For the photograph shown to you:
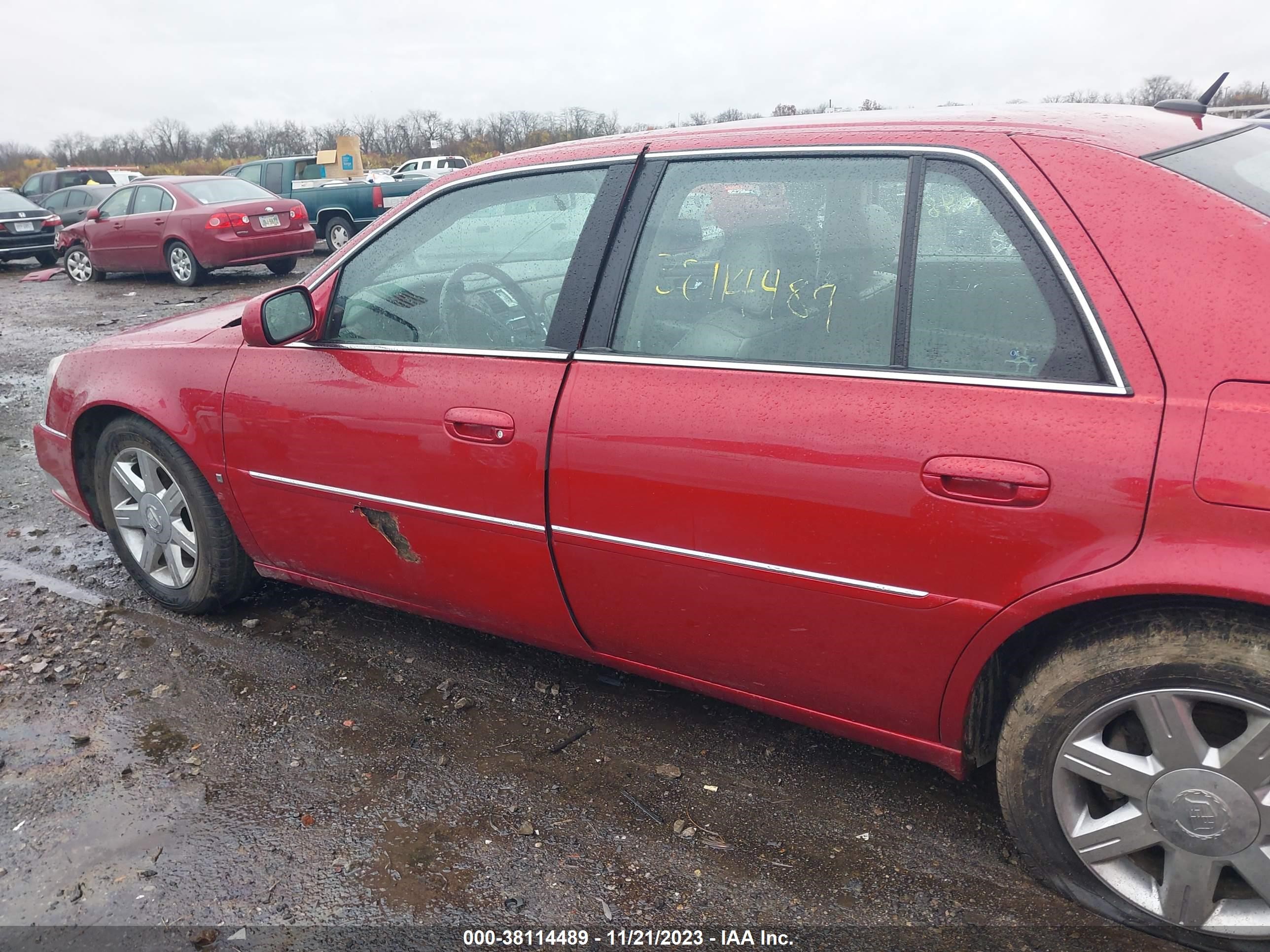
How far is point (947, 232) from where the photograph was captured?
2016mm

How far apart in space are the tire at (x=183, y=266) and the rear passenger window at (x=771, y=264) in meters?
11.8

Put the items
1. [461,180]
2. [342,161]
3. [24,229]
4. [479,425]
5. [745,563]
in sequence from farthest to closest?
[342,161] < [24,229] < [461,180] < [479,425] < [745,563]

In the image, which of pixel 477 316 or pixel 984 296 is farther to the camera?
pixel 477 316

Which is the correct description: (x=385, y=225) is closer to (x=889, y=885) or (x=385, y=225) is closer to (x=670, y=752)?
(x=670, y=752)

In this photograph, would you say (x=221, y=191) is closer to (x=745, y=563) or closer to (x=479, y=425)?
(x=479, y=425)

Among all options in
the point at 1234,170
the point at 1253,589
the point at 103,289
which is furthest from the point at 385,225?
the point at 103,289

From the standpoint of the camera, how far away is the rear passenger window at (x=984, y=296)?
6.13ft

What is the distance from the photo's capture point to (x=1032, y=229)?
1911 millimetres

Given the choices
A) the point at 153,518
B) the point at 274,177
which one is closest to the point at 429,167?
the point at 274,177

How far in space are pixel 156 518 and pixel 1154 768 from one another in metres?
3.36

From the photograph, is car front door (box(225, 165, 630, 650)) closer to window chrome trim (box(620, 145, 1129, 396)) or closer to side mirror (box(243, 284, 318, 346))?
side mirror (box(243, 284, 318, 346))

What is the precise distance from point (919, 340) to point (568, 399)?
89cm

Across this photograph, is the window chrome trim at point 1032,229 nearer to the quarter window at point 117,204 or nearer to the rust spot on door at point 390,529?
the rust spot on door at point 390,529

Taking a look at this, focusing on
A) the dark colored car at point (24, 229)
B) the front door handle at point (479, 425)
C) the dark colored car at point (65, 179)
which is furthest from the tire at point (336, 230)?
the front door handle at point (479, 425)
